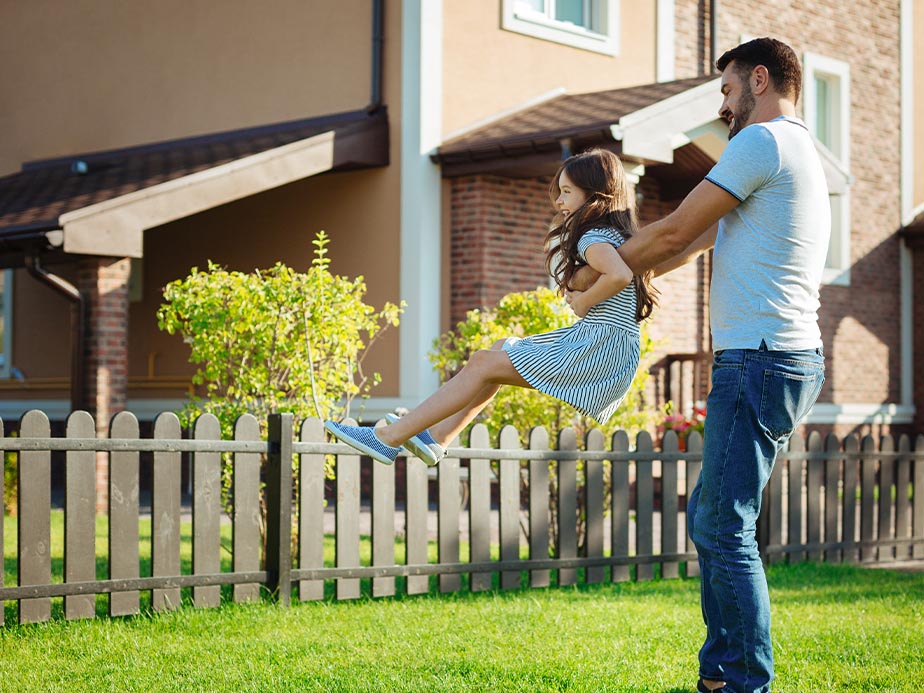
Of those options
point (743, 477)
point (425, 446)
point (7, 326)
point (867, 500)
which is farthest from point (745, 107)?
point (7, 326)

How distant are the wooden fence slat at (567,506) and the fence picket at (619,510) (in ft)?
0.89

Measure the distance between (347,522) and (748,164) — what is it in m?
3.66

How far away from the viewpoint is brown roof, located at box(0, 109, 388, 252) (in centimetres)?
1181

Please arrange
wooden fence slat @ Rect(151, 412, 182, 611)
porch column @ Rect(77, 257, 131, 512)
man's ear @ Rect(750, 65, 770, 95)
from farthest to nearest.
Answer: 1. porch column @ Rect(77, 257, 131, 512)
2. wooden fence slat @ Rect(151, 412, 182, 611)
3. man's ear @ Rect(750, 65, 770, 95)

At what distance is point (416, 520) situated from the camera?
23.4 feet

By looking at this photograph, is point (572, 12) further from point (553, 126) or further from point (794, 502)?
point (794, 502)

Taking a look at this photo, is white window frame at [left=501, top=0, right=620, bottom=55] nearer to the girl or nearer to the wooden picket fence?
the wooden picket fence

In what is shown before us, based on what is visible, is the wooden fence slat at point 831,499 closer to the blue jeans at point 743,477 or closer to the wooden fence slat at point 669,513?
the wooden fence slat at point 669,513

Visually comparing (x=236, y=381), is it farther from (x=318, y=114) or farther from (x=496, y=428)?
(x=318, y=114)

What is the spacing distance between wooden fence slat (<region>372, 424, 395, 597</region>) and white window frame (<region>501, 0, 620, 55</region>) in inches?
293

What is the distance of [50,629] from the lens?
19.0ft

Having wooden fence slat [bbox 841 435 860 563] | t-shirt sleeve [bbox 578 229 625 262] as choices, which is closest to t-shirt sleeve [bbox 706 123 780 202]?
t-shirt sleeve [bbox 578 229 625 262]

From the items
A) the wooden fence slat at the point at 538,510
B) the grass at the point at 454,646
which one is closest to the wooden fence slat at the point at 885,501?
the grass at the point at 454,646

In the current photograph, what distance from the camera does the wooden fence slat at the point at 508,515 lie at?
7379 millimetres
